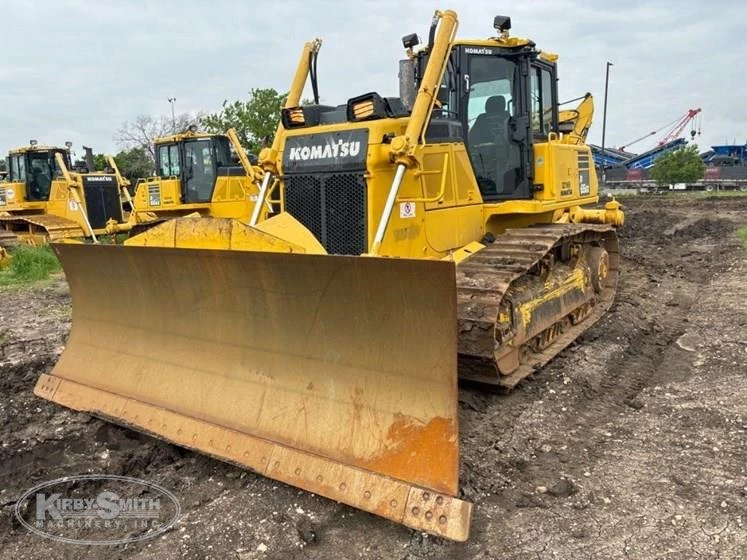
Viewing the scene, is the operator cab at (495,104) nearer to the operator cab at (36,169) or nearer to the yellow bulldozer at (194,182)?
the yellow bulldozer at (194,182)

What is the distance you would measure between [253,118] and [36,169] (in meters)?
14.7

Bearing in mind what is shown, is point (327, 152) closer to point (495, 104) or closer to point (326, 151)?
point (326, 151)

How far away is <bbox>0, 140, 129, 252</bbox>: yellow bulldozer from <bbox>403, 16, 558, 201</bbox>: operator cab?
39.9 ft

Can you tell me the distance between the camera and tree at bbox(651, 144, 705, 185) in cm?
3206

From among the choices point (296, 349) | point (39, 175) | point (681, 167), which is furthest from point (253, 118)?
point (296, 349)

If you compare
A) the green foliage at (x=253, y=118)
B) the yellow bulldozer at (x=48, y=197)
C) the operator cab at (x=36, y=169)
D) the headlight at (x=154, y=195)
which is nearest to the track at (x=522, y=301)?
the headlight at (x=154, y=195)

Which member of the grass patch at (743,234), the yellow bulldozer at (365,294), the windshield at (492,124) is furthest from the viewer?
the grass patch at (743,234)

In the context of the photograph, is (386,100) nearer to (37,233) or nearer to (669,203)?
(37,233)

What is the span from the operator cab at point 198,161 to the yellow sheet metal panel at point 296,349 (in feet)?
34.6

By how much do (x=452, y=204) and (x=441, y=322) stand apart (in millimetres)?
2274

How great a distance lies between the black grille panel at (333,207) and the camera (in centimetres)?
480

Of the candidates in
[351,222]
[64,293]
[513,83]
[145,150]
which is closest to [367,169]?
[351,222]

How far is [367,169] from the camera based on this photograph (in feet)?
15.4

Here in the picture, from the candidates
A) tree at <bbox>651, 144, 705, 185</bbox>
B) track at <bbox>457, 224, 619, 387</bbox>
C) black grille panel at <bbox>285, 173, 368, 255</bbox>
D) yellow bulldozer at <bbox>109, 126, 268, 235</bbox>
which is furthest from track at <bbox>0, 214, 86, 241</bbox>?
tree at <bbox>651, 144, 705, 185</bbox>
